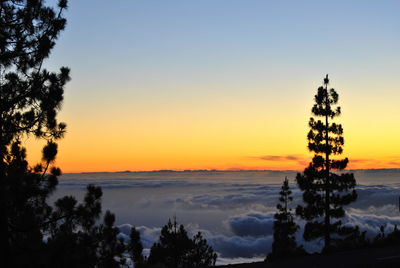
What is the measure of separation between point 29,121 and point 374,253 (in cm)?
1383

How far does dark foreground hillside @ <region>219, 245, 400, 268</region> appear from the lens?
45.8 ft

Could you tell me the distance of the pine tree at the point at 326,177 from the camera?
1284 inches

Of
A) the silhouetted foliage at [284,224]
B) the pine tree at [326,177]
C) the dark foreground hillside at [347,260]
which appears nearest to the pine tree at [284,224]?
the silhouetted foliage at [284,224]

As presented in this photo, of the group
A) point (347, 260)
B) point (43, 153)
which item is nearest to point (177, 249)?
point (347, 260)

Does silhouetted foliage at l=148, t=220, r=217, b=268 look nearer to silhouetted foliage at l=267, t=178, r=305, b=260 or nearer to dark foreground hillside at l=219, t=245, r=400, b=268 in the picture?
silhouetted foliage at l=267, t=178, r=305, b=260

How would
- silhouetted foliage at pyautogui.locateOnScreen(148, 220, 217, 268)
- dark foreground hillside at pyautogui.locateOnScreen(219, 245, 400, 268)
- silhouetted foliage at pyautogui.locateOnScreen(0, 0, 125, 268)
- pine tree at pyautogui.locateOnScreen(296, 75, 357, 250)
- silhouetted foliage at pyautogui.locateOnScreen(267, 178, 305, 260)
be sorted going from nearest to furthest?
silhouetted foliage at pyautogui.locateOnScreen(0, 0, 125, 268)
dark foreground hillside at pyautogui.locateOnScreen(219, 245, 400, 268)
pine tree at pyautogui.locateOnScreen(296, 75, 357, 250)
silhouetted foliage at pyautogui.locateOnScreen(148, 220, 217, 268)
silhouetted foliage at pyautogui.locateOnScreen(267, 178, 305, 260)

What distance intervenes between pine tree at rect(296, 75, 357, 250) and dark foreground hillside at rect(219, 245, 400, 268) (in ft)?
52.5

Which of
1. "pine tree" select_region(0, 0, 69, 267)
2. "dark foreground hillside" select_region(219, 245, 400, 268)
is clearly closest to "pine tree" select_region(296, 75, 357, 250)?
"dark foreground hillside" select_region(219, 245, 400, 268)

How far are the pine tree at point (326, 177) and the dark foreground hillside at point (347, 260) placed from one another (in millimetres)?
16002

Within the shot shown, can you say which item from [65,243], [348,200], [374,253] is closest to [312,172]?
[348,200]

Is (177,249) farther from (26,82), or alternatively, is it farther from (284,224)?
(26,82)

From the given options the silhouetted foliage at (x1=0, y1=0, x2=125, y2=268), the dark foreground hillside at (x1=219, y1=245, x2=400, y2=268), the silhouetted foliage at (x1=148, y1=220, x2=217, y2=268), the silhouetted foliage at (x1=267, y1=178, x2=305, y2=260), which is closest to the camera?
the silhouetted foliage at (x1=0, y1=0, x2=125, y2=268)

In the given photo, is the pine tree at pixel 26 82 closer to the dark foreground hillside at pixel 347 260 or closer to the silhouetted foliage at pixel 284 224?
the dark foreground hillside at pixel 347 260

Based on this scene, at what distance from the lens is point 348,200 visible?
32.7 meters
